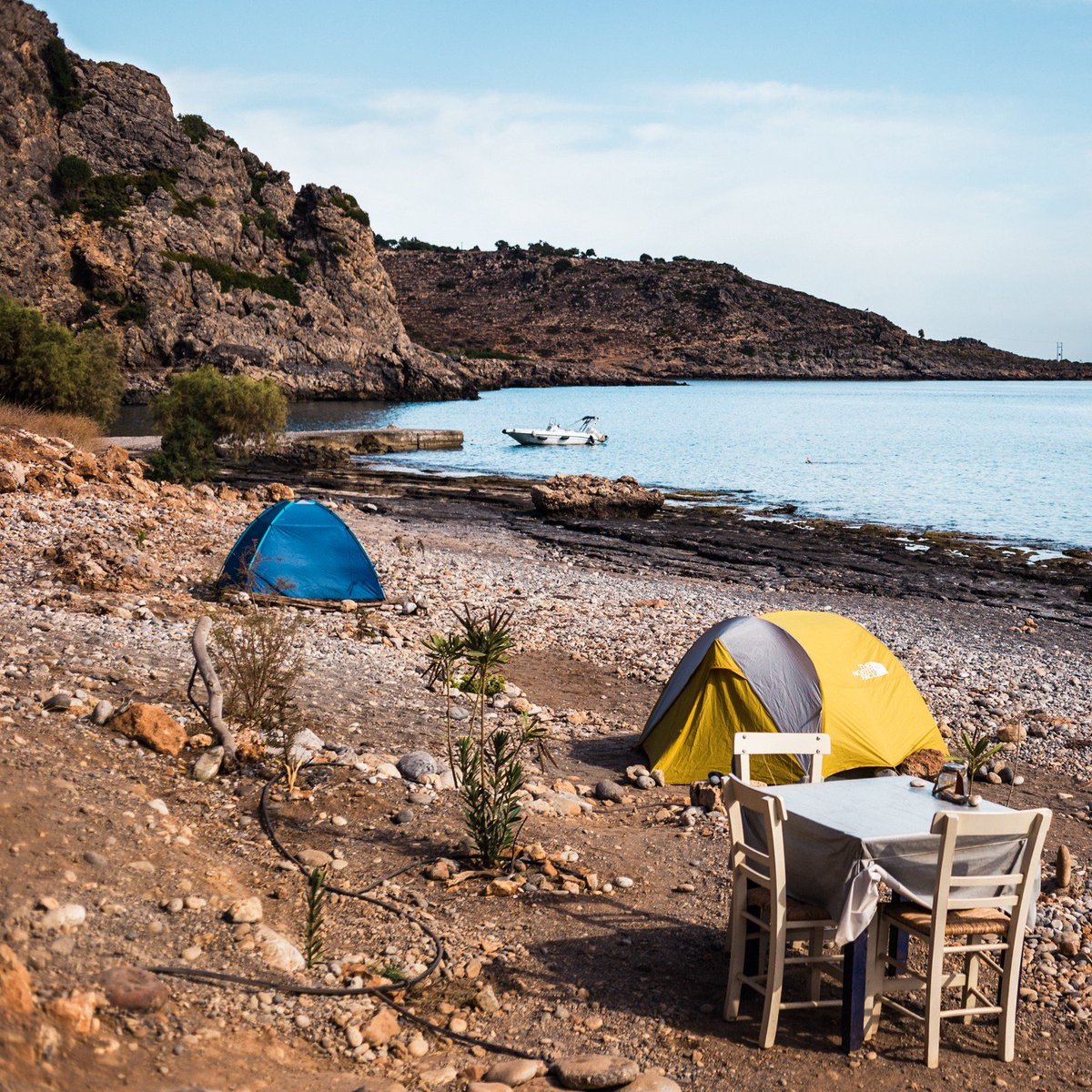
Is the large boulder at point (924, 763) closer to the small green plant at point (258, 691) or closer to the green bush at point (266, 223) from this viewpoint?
the small green plant at point (258, 691)

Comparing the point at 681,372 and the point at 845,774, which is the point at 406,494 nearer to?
the point at 845,774

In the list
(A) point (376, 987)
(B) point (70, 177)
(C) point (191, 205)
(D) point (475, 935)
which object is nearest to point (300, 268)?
(C) point (191, 205)

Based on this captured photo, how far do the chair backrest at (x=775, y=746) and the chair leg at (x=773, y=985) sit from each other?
1159mm

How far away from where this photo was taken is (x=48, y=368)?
115 feet

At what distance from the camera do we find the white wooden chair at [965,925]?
508 centimetres

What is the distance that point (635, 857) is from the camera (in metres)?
7.80

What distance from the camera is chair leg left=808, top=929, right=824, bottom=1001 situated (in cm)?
561

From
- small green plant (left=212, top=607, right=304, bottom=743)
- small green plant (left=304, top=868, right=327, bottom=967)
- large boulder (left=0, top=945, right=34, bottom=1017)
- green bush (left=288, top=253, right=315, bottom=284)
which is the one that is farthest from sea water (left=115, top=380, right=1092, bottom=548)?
large boulder (left=0, top=945, right=34, bottom=1017)

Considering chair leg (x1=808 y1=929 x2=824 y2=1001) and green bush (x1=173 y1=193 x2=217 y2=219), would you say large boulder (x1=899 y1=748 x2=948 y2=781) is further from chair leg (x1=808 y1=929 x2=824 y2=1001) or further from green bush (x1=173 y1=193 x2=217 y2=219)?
green bush (x1=173 y1=193 x2=217 y2=219)

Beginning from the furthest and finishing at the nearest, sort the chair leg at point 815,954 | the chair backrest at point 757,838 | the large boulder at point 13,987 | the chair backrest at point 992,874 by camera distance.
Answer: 1. the chair leg at point 815,954
2. the chair backrest at point 757,838
3. the chair backrest at point 992,874
4. the large boulder at point 13,987

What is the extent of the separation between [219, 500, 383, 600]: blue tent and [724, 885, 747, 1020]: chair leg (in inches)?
426

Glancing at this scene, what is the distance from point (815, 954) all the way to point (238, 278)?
305 feet

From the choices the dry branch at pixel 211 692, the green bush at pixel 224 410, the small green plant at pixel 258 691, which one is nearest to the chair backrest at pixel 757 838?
the dry branch at pixel 211 692

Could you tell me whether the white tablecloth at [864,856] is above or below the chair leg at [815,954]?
above
